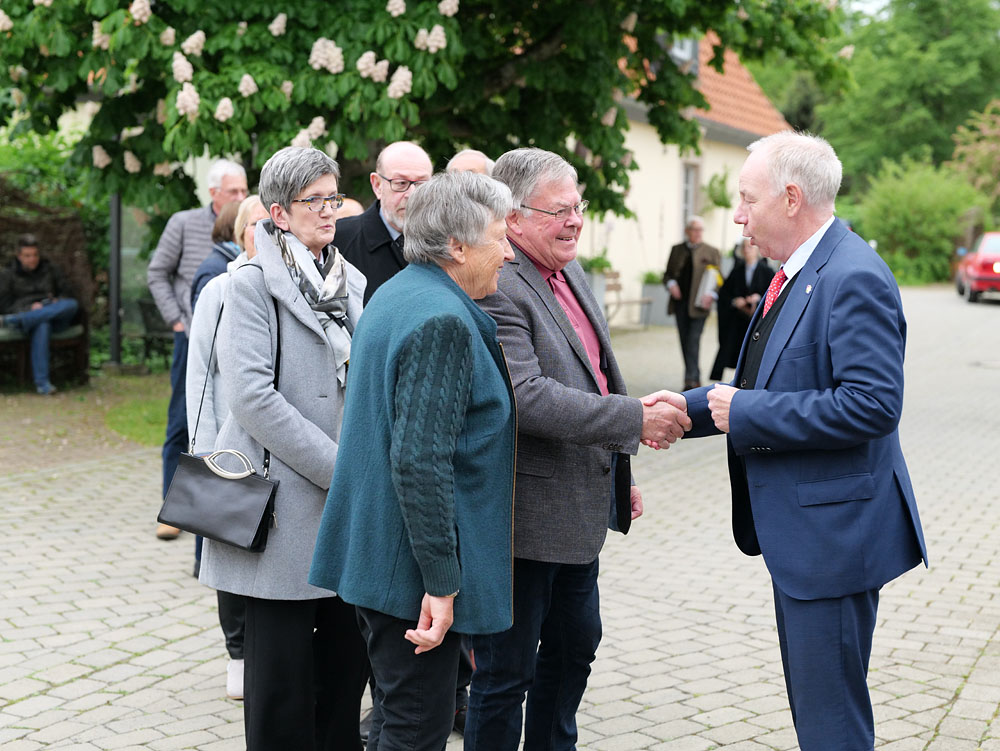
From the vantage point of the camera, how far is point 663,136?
1244cm

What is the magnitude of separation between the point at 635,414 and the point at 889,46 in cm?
5520

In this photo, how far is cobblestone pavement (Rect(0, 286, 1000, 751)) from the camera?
14.5ft

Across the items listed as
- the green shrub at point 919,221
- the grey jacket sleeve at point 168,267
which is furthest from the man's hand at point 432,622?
the green shrub at point 919,221

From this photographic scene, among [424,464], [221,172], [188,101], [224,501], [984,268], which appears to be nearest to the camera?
[424,464]

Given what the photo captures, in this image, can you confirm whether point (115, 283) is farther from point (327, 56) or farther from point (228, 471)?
point (228, 471)

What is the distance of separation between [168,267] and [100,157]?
318 centimetres

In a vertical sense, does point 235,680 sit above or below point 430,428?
below

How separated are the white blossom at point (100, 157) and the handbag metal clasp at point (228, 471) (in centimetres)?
720

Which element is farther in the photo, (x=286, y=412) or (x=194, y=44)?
(x=194, y=44)

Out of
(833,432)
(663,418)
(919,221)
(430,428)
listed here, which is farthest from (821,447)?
(919,221)

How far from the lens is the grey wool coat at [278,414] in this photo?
11.1 ft

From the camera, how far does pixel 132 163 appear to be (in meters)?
9.87

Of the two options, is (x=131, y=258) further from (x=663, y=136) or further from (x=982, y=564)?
(x=982, y=564)

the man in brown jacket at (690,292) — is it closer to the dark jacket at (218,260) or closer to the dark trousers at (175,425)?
the dark trousers at (175,425)
